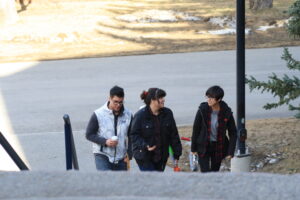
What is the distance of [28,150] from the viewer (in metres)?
11.3

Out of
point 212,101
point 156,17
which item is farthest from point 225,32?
point 212,101

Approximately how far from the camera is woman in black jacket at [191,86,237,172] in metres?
8.13

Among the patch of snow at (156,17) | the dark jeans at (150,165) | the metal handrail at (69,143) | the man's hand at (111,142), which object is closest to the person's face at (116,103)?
the man's hand at (111,142)

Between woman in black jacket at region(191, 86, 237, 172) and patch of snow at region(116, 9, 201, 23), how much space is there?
21.4 meters

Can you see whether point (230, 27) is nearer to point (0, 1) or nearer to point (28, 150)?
point (0, 1)

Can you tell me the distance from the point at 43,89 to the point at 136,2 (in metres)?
21.5

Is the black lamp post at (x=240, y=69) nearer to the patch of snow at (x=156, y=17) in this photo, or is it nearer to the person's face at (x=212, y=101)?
the person's face at (x=212, y=101)

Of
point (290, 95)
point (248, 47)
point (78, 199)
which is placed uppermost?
point (78, 199)

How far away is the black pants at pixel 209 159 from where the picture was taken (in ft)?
27.1

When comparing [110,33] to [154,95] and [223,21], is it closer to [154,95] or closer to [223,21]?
[223,21]

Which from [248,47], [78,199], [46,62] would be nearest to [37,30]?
[46,62]

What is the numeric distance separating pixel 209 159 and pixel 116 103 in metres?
1.55

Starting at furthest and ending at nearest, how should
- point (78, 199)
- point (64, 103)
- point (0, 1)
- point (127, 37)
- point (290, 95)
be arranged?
1. point (0, 1)
2. point (127, 37)
3. point (64, 103)
4. point (290, 95)
5. point (78, 199)

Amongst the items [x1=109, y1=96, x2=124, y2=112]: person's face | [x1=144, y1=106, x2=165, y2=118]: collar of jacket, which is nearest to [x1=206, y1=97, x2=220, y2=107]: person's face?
[x1=144, y1=106, x2=165, y2=118]: collar of jacket
